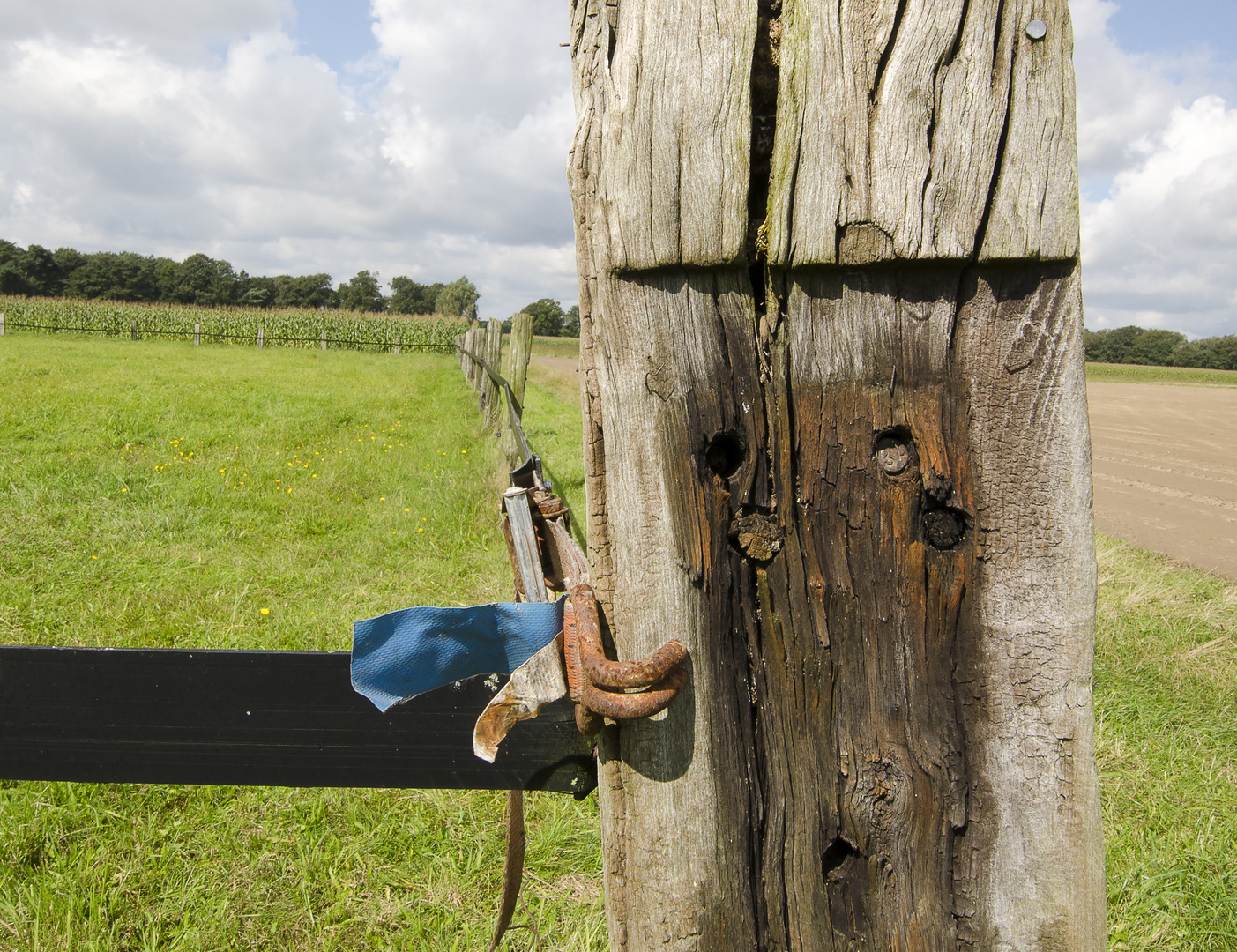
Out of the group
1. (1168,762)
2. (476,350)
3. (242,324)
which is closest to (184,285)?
(242,324)

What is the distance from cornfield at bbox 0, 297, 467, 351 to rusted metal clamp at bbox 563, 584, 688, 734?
3055 cm

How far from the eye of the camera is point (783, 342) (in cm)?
77

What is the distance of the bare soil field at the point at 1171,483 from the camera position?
6.59 m

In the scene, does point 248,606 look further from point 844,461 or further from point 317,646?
point 844,461

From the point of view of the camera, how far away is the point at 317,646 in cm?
366

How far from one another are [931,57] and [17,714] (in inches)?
55.2

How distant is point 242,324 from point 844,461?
1403 inches

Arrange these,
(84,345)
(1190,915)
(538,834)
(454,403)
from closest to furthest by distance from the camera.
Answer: (1190,915) → (538,834) → (454,403) → (84,345)

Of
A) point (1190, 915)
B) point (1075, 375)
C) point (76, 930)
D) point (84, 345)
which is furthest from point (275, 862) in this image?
point (84, 345)

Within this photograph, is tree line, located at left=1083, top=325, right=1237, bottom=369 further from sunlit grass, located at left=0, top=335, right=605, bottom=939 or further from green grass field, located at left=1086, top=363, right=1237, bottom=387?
sunlit grass, located at left=0, top=335, right=605, bottom=939

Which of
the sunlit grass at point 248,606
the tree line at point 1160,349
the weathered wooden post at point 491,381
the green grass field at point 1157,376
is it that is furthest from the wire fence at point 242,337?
the tree line at point 1160,349

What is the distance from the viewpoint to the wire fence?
27.3 metres

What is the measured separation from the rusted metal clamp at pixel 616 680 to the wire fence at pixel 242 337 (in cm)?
2834

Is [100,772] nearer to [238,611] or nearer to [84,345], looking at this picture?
[238,611]
